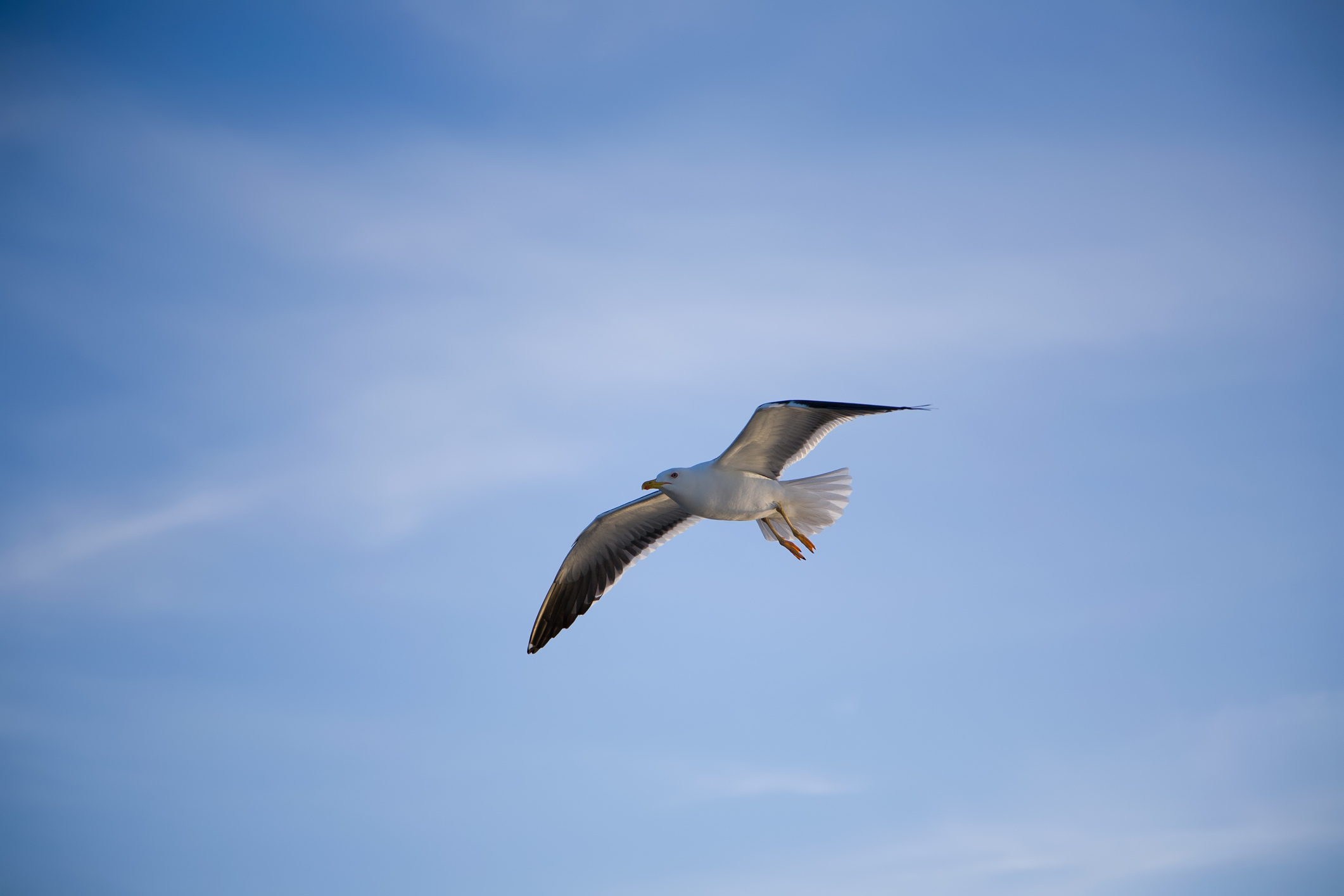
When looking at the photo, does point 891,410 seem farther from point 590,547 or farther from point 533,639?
point 533,639

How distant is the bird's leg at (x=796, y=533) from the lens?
10.2 meters

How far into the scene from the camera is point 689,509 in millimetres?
10406

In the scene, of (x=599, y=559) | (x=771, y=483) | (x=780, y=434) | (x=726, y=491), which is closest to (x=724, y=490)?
(x=726, y=491)

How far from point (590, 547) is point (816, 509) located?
2.63 metres

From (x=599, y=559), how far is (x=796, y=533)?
2.42 m

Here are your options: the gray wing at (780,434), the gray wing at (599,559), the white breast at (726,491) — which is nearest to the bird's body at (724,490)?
the white breast at (726,491)

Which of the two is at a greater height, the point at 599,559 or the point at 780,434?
the point at 780,434

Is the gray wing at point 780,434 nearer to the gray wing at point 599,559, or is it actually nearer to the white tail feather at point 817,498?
the white tail feather at point 817,498

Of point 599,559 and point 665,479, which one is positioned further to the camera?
point 599,559

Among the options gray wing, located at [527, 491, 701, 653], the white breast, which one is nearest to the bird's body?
the white breast

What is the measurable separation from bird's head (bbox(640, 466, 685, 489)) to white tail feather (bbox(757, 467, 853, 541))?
963 millimetres

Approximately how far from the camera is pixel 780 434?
10.1 metres

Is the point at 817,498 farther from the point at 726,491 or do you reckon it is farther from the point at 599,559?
the point at 599,559

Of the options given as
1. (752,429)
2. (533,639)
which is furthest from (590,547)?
(752,429)
